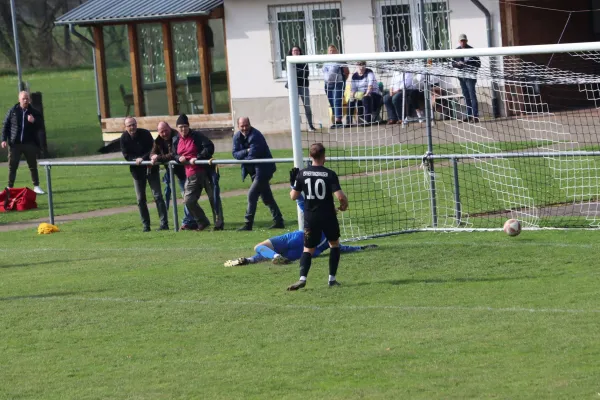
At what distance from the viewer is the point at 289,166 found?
25.5 m

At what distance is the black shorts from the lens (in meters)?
12.4

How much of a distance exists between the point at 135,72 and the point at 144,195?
15.0 m

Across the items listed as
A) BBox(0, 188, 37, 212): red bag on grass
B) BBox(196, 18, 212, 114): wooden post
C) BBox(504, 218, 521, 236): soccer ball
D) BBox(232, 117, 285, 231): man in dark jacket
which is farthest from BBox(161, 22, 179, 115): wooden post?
BBox(504, 218, 521, 236): soccer ball

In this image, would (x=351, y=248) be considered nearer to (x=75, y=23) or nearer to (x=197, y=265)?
(x=197, y=265)

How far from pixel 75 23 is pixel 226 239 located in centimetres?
1794

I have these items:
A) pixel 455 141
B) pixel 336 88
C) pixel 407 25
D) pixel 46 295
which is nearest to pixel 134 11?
pixel 407 25

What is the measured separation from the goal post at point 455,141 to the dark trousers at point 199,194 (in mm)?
2049

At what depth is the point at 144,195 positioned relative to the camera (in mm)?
18625

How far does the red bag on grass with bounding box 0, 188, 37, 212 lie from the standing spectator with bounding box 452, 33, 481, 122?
895cm

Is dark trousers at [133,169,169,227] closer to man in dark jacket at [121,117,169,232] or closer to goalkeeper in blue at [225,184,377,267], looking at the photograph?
man in dark jacket at [121,117,169,232]

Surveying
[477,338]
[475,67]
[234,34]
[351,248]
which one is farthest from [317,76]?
[477,338]

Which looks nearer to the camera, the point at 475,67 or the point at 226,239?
the point at 226,239

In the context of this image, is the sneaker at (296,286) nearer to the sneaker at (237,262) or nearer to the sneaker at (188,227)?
the sneaker at (237,262)

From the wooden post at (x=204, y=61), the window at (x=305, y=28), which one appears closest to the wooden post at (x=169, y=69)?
the wooden post at (x=204, y=61)
